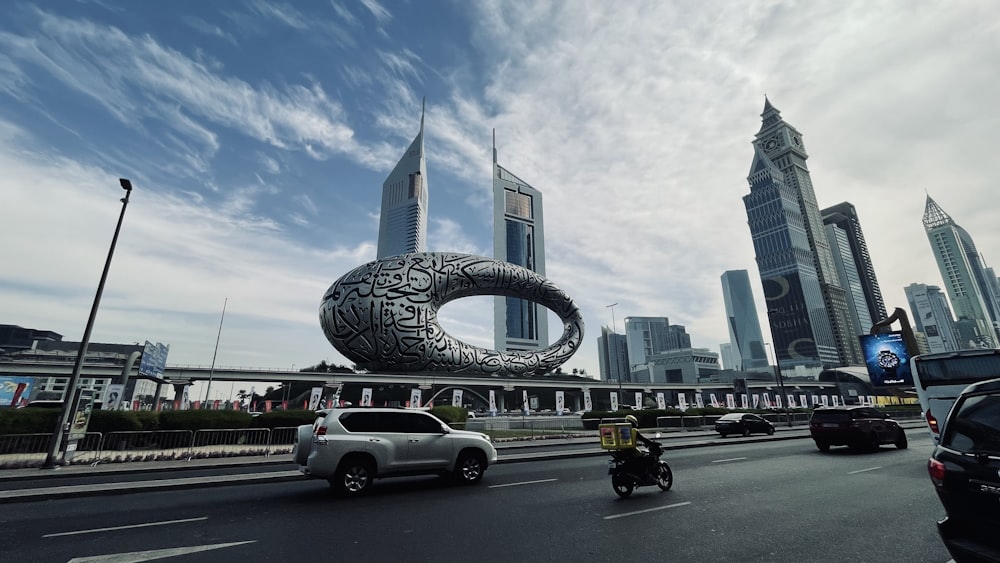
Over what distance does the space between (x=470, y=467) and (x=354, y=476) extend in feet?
9.34

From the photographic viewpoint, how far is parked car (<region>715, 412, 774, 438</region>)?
25.9 m

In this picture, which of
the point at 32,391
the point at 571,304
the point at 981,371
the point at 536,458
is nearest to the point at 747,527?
the point at 536,458

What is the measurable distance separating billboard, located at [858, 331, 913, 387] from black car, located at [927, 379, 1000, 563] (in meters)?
43.5

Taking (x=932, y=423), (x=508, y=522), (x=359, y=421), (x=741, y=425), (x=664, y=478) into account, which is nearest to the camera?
(x=508, y=522)

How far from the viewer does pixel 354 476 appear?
9586 millimetres

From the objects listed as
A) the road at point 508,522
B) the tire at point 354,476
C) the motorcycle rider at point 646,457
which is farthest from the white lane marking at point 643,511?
the tire at point 354,476

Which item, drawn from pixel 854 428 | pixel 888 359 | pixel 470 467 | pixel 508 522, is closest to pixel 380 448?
pixel 470 467

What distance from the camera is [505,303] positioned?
625 ft

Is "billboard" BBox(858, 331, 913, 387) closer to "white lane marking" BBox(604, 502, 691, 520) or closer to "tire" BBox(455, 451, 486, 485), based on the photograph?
"white lane marking" BBox(604, 502, 691, 520)

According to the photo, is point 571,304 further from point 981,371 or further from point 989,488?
point 989,488

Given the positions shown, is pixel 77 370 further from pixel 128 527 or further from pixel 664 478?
pixel 664 478

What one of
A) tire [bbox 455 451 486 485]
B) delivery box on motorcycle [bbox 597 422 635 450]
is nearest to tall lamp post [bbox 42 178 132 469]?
tire [bbox 455 451 486 485]

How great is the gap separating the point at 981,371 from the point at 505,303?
17855 centimetres

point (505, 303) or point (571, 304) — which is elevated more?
point (505, 303)
